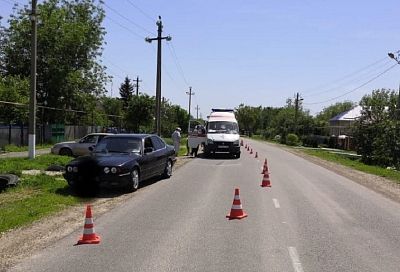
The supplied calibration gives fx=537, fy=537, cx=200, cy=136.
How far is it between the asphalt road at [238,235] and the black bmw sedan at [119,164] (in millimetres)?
652

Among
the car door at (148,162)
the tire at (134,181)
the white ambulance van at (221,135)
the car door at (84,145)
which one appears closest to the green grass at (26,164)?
the car door at (84,145)

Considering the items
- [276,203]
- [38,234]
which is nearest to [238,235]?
[38,234]

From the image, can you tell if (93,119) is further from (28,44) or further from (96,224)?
(96,224)

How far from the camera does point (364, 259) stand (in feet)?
23.6

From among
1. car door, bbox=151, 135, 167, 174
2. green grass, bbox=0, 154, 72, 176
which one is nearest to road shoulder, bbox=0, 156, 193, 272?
car door, bbox=151, 135, 167, 174

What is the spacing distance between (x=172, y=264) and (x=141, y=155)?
8914 millimetres

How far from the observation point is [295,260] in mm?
7020

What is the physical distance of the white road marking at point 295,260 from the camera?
6.60m

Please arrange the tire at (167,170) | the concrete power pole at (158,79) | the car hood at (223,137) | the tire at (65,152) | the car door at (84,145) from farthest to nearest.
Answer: the concrete power pole at (158,79) < the car hood at (223,137) < the tire at (65,152) < the car door at (84,145) < the tire at (167,170)

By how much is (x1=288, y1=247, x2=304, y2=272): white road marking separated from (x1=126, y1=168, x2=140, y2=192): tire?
288 inches

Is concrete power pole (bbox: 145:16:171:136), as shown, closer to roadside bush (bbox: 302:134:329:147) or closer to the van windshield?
the van windshield

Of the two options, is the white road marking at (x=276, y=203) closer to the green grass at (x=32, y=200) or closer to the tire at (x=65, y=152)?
the green grass at (x=32, y=200)

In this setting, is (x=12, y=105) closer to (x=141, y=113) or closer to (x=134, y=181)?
(x=134, y=181)

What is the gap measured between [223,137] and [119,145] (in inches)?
599
